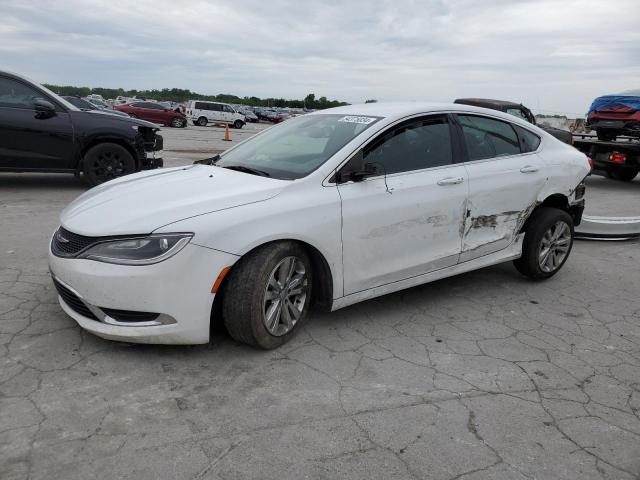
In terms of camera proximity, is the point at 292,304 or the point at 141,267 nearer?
the point at 141,267

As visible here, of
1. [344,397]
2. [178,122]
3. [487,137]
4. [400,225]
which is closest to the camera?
[344,397]

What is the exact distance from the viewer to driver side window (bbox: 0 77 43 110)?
7.70m

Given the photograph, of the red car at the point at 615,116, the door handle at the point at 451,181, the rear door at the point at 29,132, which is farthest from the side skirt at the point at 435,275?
the red car at the point at 615,116

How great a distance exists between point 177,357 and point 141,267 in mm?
647

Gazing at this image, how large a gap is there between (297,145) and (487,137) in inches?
66.5

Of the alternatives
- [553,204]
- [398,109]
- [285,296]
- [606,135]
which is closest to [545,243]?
[553,204]

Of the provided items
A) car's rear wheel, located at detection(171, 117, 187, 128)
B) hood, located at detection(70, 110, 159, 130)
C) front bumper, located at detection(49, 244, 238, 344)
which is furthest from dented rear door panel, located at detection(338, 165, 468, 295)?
car's rear wheel, located at detection(171, 117, 187, 128)

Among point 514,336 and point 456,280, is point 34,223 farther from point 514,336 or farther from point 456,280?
point 514,336

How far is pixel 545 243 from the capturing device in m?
4.96

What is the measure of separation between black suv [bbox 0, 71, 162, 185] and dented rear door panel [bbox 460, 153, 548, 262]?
5.96 meters

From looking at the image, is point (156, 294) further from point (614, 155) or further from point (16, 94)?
point (614, 155)

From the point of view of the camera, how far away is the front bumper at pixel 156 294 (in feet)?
9.93

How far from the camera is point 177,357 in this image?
332 cm

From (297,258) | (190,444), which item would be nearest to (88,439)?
(190,444)
